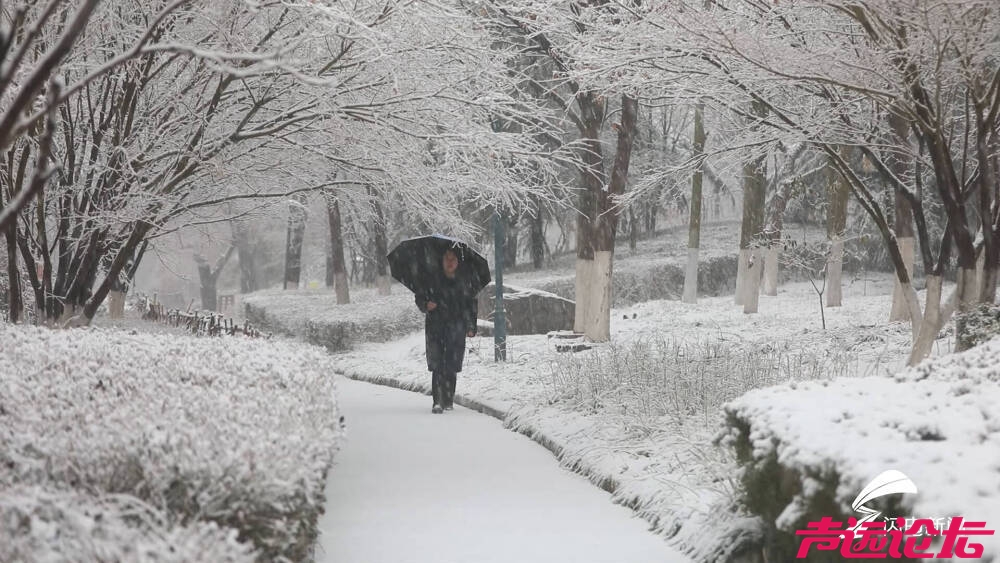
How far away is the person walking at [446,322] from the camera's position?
1153 cm

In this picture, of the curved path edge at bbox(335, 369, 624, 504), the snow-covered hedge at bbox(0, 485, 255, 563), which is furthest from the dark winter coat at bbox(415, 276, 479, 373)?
the snow-covered hedge at bbox(0, 485, 255, 563)

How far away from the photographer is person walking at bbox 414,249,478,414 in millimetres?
11531

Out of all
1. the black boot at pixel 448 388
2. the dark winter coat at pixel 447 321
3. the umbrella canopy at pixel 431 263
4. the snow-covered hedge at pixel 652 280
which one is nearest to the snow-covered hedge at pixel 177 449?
the dark winter coat at pixel 447 321

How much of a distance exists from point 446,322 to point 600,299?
558 centimetres

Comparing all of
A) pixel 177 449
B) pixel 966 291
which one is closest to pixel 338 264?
pixel 966 291

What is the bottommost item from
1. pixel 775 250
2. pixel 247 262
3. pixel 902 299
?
pixel 902 299

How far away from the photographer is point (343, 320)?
23266 mm

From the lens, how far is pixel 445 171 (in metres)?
12.4

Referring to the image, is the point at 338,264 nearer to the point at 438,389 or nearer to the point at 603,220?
the point at 603,220

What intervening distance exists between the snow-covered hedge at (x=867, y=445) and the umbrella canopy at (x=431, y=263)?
6628 mm

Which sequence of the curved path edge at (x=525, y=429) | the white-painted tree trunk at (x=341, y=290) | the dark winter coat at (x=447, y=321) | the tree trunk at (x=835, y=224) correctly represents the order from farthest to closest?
the white-painted tree trunk at (x=341, y=290) < the tree trunk at (x=835, y=224) < the dark winter coat at (x=447, y=321) < the curved path edge at (x=525, y=429)

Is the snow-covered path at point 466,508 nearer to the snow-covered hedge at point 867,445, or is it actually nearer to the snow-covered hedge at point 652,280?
the snow-covered hedge at point 867,445

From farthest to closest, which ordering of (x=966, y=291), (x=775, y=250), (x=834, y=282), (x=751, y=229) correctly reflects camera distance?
(x=775, y=250)
(x=751, y=229)
(x=834, y=282)
(x=966, y=291)

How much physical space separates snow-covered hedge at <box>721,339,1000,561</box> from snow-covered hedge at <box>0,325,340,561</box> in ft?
6.70
